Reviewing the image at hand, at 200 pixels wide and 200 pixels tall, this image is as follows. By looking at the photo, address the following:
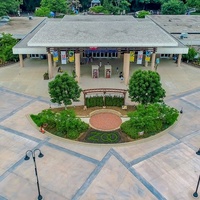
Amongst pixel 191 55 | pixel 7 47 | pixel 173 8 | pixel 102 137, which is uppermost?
pixel 173 8

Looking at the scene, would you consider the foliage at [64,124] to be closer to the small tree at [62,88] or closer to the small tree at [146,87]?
the small tree at [62,88]

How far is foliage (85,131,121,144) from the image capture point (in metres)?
26.1

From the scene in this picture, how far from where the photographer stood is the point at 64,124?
A: 26312mm

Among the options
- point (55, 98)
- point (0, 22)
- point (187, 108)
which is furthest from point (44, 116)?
point (0, 22)

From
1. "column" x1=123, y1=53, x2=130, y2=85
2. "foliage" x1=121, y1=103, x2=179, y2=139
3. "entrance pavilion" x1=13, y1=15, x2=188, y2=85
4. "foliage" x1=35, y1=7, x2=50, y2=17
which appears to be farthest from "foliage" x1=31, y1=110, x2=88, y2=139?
"foliage" x1=35, y1=7, x2=50, y2=17

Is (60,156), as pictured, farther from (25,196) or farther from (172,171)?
(172,171)

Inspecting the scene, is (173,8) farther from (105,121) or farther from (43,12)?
(105,121)

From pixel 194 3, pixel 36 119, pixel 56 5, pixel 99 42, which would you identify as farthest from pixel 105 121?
pixel 194 3

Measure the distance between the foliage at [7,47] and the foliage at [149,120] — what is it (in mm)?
27662

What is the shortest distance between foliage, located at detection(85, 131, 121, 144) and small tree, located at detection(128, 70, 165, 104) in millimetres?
5029

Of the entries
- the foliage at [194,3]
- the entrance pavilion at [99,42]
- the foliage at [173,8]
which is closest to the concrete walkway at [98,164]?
the entrance pavilion at [99,42]

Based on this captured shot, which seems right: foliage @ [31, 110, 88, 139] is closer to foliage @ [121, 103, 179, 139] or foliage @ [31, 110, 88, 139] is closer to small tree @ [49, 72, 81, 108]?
small tree @ [49, 72, 81, 108]

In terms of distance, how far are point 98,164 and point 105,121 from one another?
749cm

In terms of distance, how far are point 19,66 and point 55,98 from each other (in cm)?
1900
